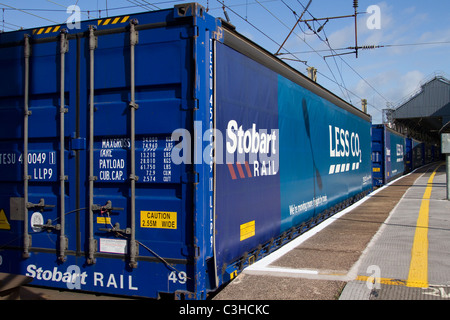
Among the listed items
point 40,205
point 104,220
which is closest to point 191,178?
point 104,220

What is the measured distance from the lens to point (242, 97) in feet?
17.6

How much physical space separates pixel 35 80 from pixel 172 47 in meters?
1.81

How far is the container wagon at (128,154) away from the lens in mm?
4262

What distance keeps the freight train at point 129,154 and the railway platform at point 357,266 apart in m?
0.51

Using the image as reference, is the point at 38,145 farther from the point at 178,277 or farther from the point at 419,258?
the point at 419,258

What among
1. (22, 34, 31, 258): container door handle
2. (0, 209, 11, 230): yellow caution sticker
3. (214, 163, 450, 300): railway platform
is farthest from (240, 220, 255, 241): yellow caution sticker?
(0, 209, 11, 230): yellow caution sticker

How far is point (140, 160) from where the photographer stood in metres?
4.41

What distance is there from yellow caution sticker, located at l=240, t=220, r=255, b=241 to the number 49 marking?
4.25 ft

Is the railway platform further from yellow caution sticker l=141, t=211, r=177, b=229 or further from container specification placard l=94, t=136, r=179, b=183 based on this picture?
container specification placard l=94, t=136, r=179, b=183

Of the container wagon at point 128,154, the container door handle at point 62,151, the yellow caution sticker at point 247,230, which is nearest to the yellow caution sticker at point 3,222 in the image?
the container wagon at point 128,154

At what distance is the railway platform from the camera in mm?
4809

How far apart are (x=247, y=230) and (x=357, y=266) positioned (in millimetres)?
1745
